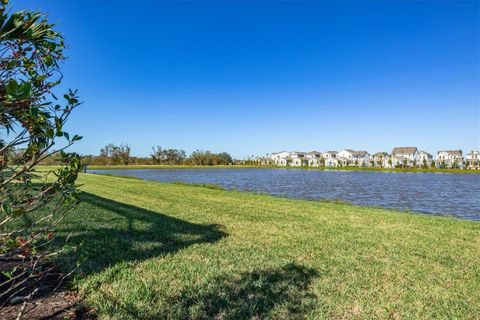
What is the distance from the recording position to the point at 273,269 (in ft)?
16.4

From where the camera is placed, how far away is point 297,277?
184 inches

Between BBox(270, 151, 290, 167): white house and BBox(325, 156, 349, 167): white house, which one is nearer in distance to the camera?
BBox(325, 156, 349, 167): white house

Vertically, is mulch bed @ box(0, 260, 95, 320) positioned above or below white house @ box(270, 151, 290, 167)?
below

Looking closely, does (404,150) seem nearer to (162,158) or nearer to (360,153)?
(360,153)

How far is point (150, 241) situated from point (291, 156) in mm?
165580

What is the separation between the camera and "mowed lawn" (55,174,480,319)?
3.77m

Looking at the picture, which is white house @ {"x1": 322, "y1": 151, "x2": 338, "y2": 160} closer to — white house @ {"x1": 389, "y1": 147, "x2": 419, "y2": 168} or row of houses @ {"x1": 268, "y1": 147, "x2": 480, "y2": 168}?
row of houses @ {"x1": 268, "y1": 147, "x2": 480, "y2": 168}

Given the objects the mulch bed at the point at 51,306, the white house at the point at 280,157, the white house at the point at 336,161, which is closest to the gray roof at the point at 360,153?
the white house at the point at 336,161

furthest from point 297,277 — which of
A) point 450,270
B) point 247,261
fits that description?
point 450,270

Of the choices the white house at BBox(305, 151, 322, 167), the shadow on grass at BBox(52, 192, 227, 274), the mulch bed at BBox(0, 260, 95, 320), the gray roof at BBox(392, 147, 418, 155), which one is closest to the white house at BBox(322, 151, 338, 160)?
the white house at BBox(305, 151, 322, 167)

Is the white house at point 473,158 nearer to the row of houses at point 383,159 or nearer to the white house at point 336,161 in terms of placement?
the row of houses at point 383,159

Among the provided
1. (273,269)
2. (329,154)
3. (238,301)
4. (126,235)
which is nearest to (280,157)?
(329,154)

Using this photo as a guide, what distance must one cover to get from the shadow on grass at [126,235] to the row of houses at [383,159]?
121 meters

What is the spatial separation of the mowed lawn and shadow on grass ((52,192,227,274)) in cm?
2
